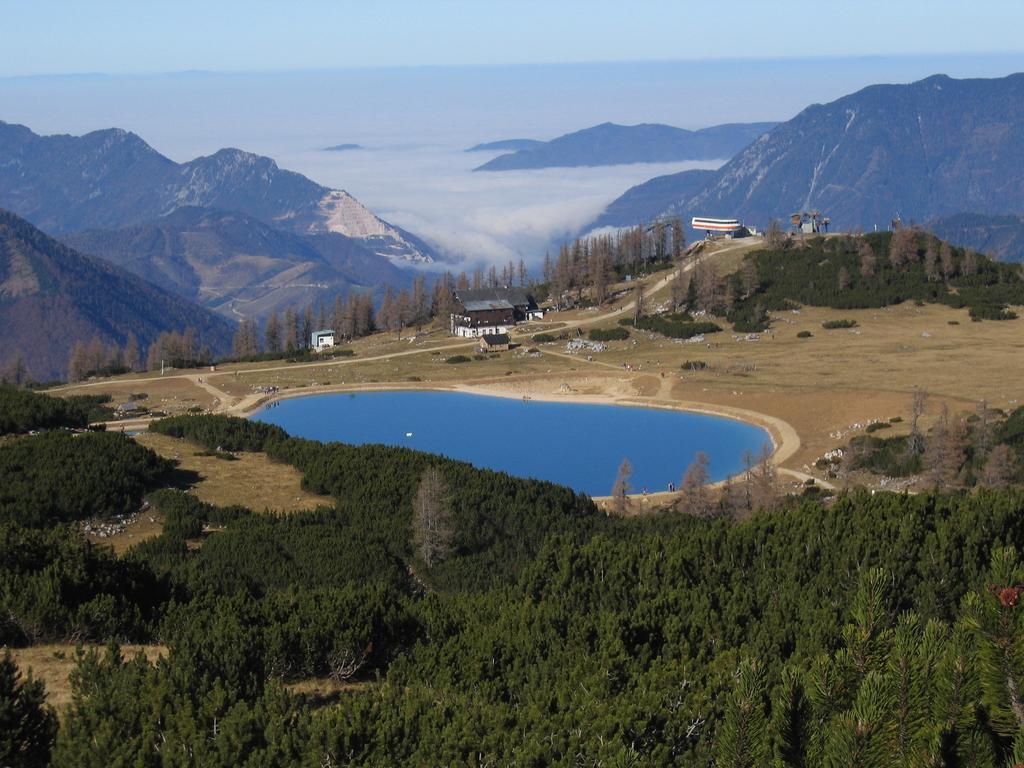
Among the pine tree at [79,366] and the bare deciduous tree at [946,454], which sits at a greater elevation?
the pine tree at [79,366]

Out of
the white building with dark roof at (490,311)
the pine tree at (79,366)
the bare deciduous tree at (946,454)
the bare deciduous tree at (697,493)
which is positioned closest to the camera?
the bare deciduous tree at (697,493)

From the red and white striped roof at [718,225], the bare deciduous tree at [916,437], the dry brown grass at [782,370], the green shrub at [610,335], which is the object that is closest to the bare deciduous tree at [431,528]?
the dry brown grass at [782,370]

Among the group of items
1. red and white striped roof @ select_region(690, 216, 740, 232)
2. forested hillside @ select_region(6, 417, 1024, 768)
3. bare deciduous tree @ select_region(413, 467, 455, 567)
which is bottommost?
bare deciduous tree @ select_region(413, 467, 455, 567)

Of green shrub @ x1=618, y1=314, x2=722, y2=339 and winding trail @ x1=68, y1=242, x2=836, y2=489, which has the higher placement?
green shrub @ x1=618, y1=314, x2=722, y2=339

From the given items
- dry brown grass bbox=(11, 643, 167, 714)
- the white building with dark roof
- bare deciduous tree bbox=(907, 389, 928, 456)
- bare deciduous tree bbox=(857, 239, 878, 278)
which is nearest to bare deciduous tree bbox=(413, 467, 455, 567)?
dry brown grass bbox=(11, 643, 167, 714)

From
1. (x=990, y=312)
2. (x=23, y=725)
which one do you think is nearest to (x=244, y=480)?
(x=23, y=725)

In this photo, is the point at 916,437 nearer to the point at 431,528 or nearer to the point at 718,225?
the point at 431,528

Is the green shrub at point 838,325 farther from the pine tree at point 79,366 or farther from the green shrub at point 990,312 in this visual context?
the pine tree at point 79,366

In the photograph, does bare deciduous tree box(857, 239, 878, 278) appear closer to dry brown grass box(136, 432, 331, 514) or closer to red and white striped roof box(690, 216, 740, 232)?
red and white striped roof box(690, 216, 740, 232)
